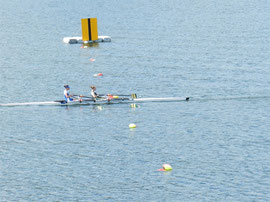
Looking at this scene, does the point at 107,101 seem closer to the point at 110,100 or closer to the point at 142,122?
the point at 110,100

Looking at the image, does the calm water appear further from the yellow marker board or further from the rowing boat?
the yellow marker board

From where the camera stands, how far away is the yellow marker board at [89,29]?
8194 centimetres

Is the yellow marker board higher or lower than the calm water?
higher

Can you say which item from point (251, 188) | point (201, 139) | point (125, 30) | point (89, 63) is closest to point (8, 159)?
point (201, 139)

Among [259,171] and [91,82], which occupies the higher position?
[91,82]

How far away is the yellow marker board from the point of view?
81938 mm

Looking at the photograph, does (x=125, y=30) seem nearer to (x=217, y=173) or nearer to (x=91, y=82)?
(x=91, y=82)

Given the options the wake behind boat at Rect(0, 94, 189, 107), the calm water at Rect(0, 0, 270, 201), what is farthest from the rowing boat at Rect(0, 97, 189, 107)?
the calm water at Rect(0, 0, 270, 201)

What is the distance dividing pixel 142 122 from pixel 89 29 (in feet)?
136

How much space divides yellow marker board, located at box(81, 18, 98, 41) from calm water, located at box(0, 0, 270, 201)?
11.5 feet

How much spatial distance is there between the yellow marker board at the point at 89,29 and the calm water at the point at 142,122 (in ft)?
11.5

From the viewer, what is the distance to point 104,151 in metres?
39.5

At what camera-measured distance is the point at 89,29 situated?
8406 centimetres

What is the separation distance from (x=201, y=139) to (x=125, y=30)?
6311 cm
